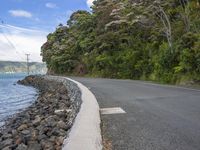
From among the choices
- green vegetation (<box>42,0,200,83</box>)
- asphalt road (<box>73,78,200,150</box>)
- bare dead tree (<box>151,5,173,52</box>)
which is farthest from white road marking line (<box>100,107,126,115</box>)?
bare dead tree (<box>151,5,173,52</box>)

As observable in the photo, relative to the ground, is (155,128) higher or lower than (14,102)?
higher

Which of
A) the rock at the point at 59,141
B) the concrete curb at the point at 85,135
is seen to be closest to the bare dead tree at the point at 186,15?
the concrete curb at the point at 85,135

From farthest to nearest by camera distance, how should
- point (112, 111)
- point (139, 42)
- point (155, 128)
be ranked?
point (139, 42), point (112, 111), point (155, 128)

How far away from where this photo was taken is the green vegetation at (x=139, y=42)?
25.0 metres

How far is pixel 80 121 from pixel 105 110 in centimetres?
299

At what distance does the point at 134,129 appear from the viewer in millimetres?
7582

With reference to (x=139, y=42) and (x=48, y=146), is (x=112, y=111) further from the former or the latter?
(x=139, y=42)

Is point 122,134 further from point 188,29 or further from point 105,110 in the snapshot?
point 188,29

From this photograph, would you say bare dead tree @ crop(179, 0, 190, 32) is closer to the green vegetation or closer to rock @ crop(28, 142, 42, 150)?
the green vegetation

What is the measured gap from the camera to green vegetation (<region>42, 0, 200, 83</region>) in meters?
25.0

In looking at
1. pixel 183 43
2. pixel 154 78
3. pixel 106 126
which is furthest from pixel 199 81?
pixel 106 126

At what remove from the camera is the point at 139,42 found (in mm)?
37750

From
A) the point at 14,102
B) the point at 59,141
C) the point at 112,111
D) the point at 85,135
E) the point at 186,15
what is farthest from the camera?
the point at 14,102

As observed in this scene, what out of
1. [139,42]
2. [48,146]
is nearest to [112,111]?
[48,146]
